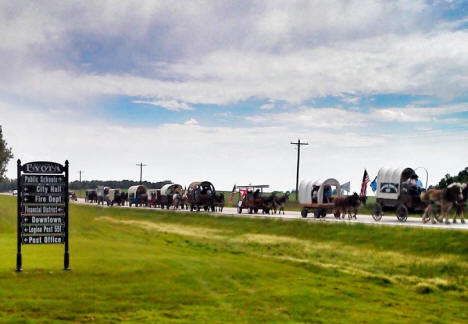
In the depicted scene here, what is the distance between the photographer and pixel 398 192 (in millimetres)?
34875

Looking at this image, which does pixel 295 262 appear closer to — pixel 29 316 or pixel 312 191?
pixel 29 316

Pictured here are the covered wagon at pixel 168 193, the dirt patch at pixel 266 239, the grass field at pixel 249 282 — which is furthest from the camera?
the covered wagon at pixel 168 193

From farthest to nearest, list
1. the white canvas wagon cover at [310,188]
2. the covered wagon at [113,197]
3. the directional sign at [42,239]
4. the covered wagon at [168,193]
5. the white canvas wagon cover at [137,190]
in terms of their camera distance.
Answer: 1. the covered wagon at [113,197]
2. the white canvas wagon cover at [137,190]
3. the covered wagon at [168,193]
4. the white canvas wagon cover at [310,188]
5. the directional sign at [42,239]

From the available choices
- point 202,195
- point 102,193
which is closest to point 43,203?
point 202,195

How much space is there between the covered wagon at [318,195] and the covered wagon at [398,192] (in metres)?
4.53

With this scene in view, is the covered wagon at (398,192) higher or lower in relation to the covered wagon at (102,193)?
higher

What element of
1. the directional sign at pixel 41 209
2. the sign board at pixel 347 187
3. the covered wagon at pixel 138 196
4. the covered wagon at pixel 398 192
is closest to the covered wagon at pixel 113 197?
the covered wagon at pixel 138 196

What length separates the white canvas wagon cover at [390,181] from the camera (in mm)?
34753

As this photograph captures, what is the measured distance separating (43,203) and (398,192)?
24046 millimetres

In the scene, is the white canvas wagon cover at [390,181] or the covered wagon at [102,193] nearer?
the white canvas wagon cover at [390,181]

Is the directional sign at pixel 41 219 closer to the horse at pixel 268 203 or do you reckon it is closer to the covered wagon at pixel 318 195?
the covered wagon at pixel 318 195

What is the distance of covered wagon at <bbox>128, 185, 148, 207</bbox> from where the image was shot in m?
75.0

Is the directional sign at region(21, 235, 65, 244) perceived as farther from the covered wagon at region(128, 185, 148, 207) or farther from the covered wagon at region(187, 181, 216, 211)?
the covered wagon at region(128, 185, 148, 207)

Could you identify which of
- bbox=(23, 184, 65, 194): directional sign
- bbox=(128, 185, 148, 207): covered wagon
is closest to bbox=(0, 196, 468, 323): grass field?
bbox=(23, 184, 65, 194): directional sign
